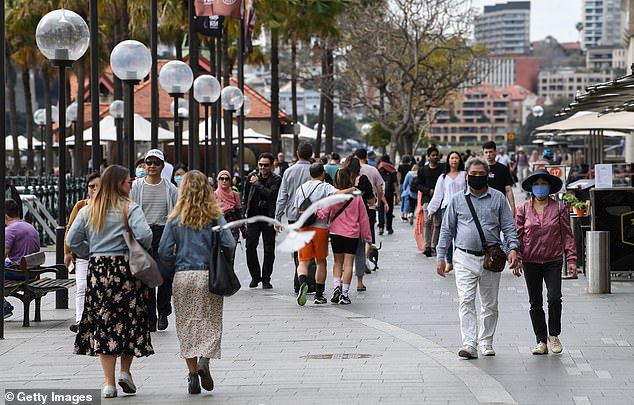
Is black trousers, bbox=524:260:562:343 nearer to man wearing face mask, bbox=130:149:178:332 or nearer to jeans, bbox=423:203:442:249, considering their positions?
man wearing face mask, bbox=130:149:178:332

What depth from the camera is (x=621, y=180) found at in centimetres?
2931

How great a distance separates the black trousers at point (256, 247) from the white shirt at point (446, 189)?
108 inches

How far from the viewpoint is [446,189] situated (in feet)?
58.8

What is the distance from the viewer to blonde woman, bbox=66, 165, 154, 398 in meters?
8.92

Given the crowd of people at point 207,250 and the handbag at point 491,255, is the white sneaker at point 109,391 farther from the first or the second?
the handbag at point 491,255

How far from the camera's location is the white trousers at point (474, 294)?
34.5 ft

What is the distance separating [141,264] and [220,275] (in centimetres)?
56

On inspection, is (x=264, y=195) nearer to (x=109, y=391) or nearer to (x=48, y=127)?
(x=109, y=391)

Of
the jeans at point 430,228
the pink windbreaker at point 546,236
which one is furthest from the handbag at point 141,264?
the jeans at point 430,228

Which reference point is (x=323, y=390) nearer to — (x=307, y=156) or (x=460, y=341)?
(x=460, y=341)

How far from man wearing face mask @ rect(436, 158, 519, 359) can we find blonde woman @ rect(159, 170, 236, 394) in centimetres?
235

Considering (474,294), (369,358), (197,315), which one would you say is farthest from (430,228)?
(197,315)

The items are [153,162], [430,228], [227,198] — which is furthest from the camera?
[430,228]

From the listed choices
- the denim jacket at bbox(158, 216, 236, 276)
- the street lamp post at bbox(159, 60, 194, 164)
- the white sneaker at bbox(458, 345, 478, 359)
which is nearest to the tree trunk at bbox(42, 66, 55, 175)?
the street lamp post at bbox(159, 60, 194, 164)
